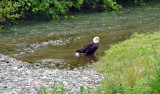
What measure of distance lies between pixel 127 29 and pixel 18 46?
23.2 feet

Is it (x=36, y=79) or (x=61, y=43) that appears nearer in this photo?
(x=36, y=79)

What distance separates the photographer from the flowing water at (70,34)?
13.2 m

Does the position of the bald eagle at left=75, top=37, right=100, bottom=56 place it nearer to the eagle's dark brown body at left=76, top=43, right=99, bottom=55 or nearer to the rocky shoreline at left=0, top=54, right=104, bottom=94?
the eagle's dark brown body at left=76, top=43, right=99, bottom=55

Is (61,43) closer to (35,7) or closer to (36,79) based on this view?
(35,7)

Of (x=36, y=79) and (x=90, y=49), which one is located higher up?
(x=36, y=79)

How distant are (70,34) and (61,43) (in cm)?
229

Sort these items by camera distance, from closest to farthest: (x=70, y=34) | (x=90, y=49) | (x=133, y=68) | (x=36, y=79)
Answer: (x=133, y=68) → (x=36, y=79) → (x=90, y=49) → (x=70, y=34)

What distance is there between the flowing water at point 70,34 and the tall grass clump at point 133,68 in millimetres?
1403

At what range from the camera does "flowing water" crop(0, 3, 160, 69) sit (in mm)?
13163

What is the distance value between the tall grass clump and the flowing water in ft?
4.60

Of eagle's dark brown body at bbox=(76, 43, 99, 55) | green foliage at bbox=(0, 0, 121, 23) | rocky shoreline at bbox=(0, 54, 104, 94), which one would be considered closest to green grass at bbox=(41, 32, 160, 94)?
rocky shoreline at bbox=(0, 54, 104, 94)

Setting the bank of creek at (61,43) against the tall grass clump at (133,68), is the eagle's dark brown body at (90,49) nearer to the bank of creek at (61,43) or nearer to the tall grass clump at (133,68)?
the bank of creek at (61,43)

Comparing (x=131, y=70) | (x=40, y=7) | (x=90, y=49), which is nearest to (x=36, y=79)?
(x=131, y=70)

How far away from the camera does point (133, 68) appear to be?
25.8 feet
